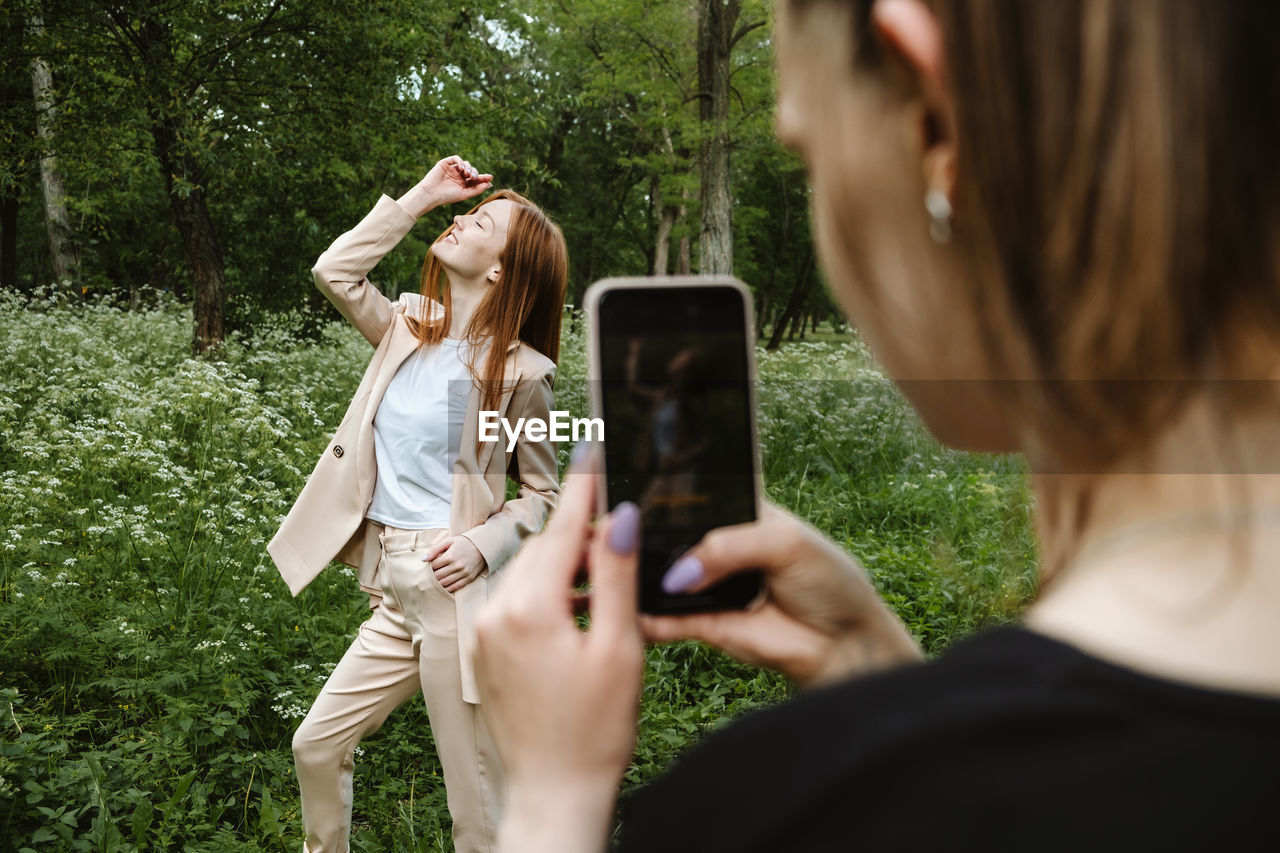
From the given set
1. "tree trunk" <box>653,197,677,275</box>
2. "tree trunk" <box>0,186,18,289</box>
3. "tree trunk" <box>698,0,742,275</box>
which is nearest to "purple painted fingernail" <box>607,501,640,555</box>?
"tree trunk" <box>698,0,742,275</box>

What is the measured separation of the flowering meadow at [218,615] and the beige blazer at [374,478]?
2.87ft

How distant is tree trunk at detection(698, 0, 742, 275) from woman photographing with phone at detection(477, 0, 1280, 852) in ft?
36.5

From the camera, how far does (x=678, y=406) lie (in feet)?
3.65

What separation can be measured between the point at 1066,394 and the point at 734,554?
0.48 metres

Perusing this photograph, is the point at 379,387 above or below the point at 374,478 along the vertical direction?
above

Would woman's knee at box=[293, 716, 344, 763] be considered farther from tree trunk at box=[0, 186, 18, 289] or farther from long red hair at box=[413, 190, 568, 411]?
tree trunk at box=[0, 186, 18, 289]

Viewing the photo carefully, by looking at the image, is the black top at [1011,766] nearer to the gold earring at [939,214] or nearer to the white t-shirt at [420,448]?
the gold earring at [939,214]

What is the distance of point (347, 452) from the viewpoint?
317 cm

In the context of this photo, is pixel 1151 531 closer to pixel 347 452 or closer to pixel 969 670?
pixel 969 670

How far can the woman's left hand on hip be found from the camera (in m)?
2.94

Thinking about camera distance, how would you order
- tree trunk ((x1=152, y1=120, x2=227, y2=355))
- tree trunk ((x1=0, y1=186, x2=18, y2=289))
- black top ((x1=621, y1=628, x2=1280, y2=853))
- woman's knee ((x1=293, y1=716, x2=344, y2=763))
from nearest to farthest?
black top ((x1=621, y1=628, x2=1280, y2=853)) → woman's knee ((x1=293, y1=716, x2=344, y2=763)) → tree trunk ((x1=152, y1=120, x2=227, y2=355)) → tree trunk ((x1=0, y1=186, x2=18, y2=289))

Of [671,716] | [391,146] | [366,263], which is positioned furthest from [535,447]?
[391,146]

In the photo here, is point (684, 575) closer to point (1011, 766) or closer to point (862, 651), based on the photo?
point (862, 651)

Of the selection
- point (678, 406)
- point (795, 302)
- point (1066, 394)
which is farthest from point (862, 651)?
point (795, 302)
